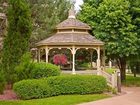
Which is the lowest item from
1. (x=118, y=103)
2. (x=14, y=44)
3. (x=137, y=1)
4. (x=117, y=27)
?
(x=118, y=103)

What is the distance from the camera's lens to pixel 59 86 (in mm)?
22750

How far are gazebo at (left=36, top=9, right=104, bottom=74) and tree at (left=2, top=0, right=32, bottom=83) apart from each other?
528 centimetres

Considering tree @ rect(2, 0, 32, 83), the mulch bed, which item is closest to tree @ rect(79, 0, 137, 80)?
tree @ rect(2, 0, 32, 83)

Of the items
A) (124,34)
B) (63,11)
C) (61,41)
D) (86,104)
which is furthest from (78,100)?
(63,11)

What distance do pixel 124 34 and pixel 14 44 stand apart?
466 inches

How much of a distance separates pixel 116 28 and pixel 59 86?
12364mm

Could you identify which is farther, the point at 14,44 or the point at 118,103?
the point at 14,44

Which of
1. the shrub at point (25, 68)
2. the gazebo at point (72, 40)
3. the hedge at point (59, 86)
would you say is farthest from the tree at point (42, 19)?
the shrub at point (25, 68)

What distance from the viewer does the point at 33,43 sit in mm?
34781

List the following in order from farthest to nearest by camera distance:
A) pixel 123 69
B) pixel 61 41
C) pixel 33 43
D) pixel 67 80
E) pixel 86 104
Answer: pixel 123 69, pixel 33 43, pixel 61 41, pixel 67 80, pixel 86 104

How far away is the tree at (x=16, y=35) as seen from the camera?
2403cm

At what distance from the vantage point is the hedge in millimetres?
20625

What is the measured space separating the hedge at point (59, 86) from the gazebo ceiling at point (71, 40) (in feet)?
17.0

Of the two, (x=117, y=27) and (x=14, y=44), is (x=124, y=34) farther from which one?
(x=14, y=44)
